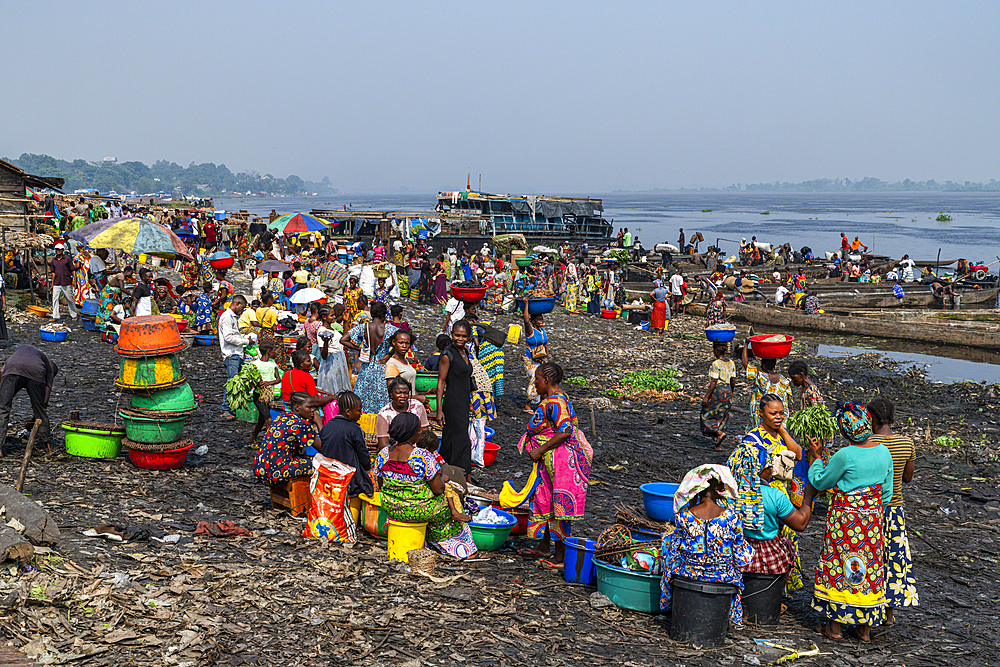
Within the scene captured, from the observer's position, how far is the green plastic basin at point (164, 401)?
8.38 metres

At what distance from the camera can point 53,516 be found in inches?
279

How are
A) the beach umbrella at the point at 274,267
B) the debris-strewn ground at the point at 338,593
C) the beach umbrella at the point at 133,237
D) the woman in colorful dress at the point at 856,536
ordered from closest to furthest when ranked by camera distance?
the debris-strewn ground at the point at 338,593 → the woman in colorful dress at the point at 856,536 → the beach umbrella at the point at 133,237 → the beach umbrella at the point at 274,267

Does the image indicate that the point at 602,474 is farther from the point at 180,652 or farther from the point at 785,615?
the point at 180,652

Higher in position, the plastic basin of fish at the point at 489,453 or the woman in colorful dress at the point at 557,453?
the woman in colorful dress at the point at 557,453

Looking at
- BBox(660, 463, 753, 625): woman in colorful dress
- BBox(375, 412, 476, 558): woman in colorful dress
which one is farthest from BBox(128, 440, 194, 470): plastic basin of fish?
BBox(660, 463, 753, 625): woman in colorful dress

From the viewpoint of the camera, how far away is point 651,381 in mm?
A: 15039

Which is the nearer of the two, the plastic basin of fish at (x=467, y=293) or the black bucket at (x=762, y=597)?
the black bucket at (x=762, y=597)

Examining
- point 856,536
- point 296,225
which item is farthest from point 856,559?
point 296,225

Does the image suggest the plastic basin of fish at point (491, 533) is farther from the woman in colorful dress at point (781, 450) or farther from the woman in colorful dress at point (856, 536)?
the woman in colorful dress at point (856, 536)

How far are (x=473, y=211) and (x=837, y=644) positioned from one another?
38.2m

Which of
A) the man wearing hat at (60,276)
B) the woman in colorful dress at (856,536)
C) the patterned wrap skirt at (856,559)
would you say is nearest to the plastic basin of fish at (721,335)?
the woman in colorful dress at (856,536)

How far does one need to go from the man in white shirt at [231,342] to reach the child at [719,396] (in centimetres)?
697

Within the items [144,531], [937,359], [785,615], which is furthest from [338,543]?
[937,359]

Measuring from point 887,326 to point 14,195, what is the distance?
1078 inches
